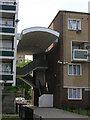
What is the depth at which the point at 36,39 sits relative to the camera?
111 ft

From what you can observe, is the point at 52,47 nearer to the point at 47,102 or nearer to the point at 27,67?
→ the point at 27,67

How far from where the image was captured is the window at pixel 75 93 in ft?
99.6

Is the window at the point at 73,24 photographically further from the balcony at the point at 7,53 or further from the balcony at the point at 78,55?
the balcony at the point at 7,53

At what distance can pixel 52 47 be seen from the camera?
120ft

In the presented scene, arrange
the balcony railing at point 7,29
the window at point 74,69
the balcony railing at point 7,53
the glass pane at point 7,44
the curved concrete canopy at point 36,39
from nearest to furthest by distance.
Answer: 1. the balcony railing at point 7,53
2. the balcony railing at point 7,29
3. the curved concrete canopy at point 36,39
4. the window at point 74,69
5. the glass pane at point 7,44

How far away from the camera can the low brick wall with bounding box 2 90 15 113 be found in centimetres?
2621

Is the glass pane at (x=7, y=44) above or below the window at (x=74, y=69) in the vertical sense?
above

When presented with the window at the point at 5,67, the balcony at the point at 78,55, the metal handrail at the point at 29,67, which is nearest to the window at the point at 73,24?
the balcony at the point at 78,55

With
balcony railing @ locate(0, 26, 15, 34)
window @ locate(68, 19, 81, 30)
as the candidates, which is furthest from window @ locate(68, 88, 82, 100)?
balcony railing @ locate(0, 26, 15, 34)

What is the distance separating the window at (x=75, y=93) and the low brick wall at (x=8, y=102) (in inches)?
289

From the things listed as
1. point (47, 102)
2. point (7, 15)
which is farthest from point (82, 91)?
point (7, 15)

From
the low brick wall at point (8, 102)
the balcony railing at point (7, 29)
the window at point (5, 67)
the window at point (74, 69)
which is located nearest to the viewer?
the low brick wall at point (8, 102)

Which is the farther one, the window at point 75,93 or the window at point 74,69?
the window at point 74,69

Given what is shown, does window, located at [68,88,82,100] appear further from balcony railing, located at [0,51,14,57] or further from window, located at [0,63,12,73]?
balcony railing, located at [0,51,14,57]
